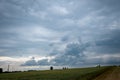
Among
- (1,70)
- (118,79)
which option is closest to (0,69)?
(1,70)

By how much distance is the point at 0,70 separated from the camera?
155 meters

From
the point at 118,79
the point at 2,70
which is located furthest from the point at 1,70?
the point at 118,79

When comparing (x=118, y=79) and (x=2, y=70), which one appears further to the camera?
(x=2, y=70)

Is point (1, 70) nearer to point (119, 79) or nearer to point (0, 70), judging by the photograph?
point (0, 70)

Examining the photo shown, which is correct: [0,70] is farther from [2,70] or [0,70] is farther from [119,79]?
[119,79]

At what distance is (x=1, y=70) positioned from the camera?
511 ft

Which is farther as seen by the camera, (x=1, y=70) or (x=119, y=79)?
(x=1, y=70)

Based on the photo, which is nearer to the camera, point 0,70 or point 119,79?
point 119,79

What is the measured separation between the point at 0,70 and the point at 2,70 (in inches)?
62.8

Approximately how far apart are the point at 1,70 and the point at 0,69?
53.6 inches

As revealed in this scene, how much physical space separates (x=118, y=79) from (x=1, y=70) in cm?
13645

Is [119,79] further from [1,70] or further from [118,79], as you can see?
[1,70]

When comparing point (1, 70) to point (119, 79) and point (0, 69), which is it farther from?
point (119, 79)

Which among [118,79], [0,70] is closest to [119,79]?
[118,79]
